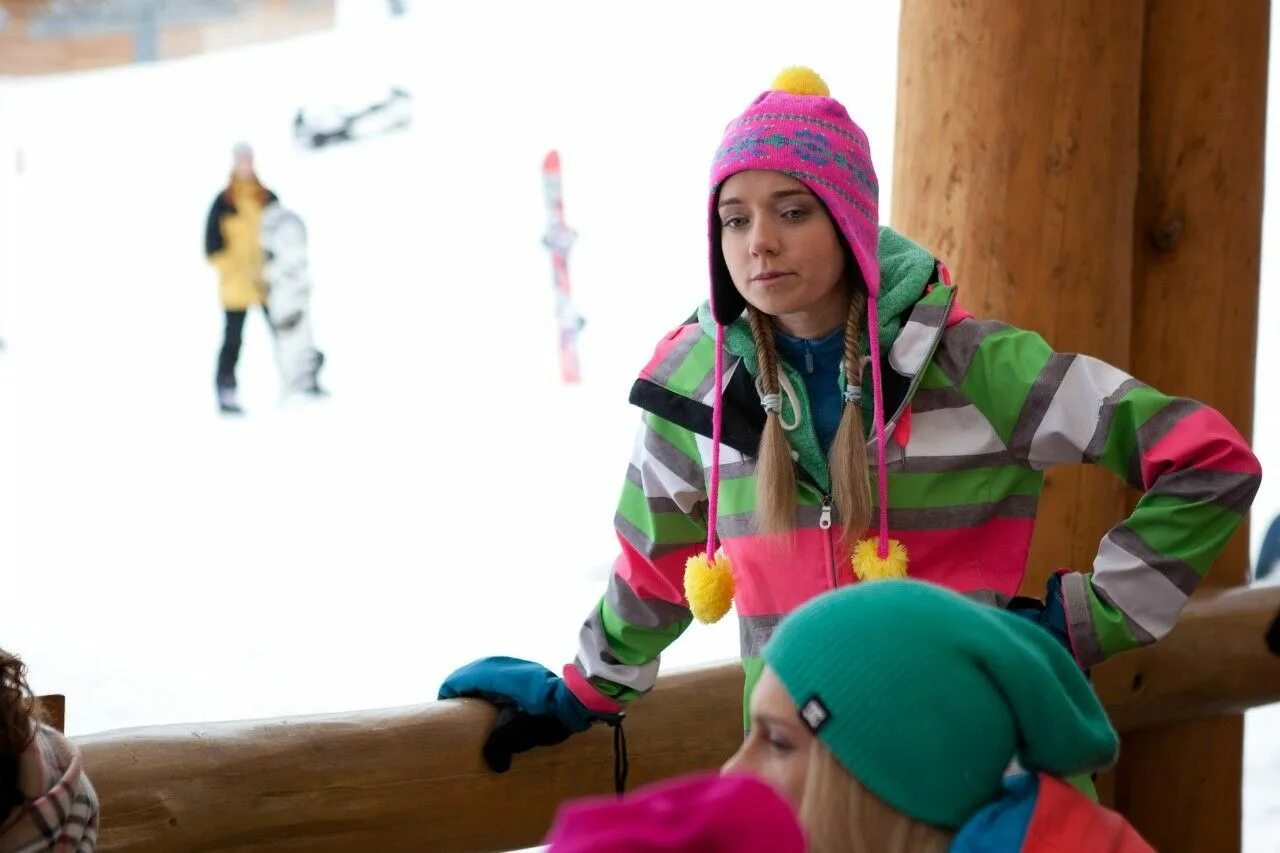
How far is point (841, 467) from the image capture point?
1.88 metres

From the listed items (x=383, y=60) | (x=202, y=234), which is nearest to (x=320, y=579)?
(x=202, y=234)

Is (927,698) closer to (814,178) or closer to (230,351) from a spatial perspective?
(814,178)

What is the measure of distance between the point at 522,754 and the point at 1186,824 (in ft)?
5.77

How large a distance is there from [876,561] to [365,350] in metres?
4.48

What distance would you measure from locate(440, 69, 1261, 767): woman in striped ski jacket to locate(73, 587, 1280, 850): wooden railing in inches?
12.8

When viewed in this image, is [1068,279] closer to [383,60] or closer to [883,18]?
[883,18]

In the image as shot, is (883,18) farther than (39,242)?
No

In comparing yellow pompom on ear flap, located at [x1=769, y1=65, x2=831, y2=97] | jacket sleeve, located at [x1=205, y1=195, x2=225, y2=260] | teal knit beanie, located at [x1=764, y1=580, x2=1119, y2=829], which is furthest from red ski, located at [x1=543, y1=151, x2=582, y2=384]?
teal knit beanie, located at [x1=764, y1=580, x2=1119, y2=829]

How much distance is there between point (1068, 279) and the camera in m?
2.63

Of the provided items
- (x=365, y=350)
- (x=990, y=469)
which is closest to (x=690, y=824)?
(x=990, y=469)

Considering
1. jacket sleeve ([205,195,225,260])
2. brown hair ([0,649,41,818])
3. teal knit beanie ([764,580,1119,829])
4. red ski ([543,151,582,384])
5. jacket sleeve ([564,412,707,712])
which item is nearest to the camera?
teal knit beanie ([764,580,1119,829])

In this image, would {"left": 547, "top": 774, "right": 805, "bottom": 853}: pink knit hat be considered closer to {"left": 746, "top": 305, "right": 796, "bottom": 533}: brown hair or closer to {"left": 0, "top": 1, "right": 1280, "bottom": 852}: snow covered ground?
{"left": 746, "top": 305, "right": 796, "bottom": 533}: brown hair

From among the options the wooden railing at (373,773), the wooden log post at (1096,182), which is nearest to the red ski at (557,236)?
the wooden log post at (1096,182)

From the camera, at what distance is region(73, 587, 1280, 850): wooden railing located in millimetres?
1846
